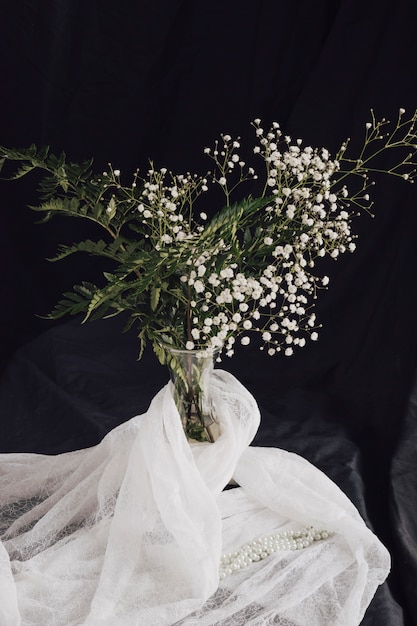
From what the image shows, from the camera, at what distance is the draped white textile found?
155cm

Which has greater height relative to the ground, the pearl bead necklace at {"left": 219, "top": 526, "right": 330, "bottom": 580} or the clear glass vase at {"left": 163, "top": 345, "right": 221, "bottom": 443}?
the clear glass vase at {"left": 163, "top": 345, "right": 221, "bottom": 443}

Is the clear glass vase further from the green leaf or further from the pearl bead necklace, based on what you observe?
the pearl bead necklace

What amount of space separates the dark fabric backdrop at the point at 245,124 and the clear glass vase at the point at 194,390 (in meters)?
0.53

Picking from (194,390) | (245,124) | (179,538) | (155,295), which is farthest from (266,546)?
(245,124)

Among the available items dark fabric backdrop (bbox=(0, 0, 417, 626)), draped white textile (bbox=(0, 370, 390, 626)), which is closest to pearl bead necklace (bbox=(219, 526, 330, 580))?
draped white textile (bbox=(0, 370, 390, 626))

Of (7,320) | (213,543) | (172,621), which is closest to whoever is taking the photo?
(172,621)

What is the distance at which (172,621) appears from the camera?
1513 millimetres

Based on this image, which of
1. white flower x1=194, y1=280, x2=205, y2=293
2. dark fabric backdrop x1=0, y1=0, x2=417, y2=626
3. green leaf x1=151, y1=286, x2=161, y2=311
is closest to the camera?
white flower x1=194, y1=280, x2=205, y2=293

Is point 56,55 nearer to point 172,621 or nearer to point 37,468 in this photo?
point 37,468

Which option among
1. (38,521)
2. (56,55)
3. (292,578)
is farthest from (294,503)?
(56,55)

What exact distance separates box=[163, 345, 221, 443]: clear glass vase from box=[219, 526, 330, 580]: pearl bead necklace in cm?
22

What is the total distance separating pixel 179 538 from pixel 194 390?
28cm

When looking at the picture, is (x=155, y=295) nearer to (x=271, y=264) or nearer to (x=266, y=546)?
(x=271, y=264)

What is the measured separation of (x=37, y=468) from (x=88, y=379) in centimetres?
65
